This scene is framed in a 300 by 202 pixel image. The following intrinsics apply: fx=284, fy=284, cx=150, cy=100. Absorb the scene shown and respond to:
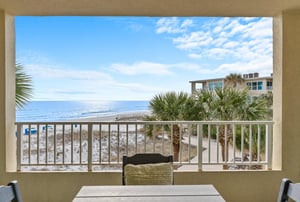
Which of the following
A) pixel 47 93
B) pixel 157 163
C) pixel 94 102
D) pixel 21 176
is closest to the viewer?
pixel 157 163

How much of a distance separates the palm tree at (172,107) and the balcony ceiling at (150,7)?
1650 mm

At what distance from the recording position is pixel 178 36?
909 centimetres

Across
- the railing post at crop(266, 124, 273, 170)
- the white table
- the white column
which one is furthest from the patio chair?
the railing post at crop(266, 124, 273, 170)

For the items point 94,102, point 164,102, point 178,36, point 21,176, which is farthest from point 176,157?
point 178,36

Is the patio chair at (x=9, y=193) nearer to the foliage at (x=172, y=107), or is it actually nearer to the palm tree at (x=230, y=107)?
the foliage at (x=172, y=107)

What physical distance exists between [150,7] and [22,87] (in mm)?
2107

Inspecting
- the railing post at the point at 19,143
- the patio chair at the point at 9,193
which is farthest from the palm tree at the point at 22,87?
the patio chair at the point at 9,193

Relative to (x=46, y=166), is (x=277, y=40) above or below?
above

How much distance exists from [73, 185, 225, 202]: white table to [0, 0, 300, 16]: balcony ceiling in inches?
86.2

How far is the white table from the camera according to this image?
5.92 ft

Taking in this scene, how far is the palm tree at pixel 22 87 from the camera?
397 cm

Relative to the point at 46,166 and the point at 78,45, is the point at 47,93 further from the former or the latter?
the point at 46,166

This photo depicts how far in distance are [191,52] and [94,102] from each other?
340 cm

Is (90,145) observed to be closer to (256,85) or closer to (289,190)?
(289,190)
